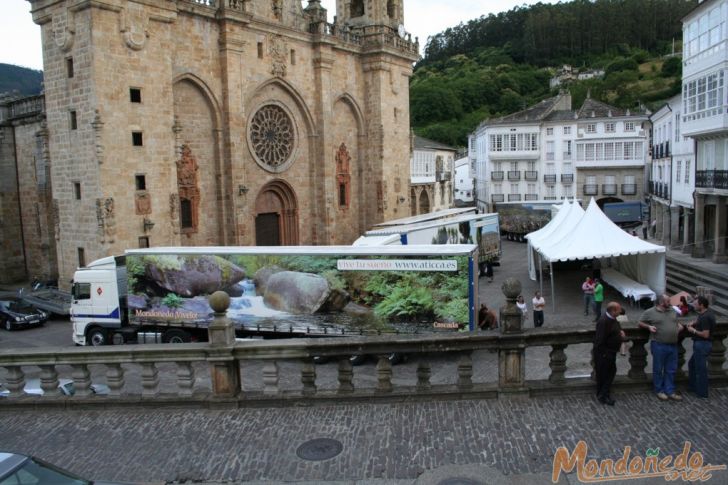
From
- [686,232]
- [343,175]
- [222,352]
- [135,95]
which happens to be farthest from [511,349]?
[343,175]

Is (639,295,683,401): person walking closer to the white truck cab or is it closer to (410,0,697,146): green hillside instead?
the white truck cab

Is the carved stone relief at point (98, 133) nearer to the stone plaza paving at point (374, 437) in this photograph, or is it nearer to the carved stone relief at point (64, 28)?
the carved stone relief at point (64, 28)

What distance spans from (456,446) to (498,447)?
1.61ft

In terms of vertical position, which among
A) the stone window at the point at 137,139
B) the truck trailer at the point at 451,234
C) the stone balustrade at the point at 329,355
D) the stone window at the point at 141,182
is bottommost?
the stone balustrade at the point at 329,355

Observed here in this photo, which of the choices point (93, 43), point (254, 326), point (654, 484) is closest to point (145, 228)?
point (93, 43)

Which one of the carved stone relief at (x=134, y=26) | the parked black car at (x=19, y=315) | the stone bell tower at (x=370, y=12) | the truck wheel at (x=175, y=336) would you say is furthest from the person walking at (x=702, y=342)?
the stone bell tower at (x=370, y=12)

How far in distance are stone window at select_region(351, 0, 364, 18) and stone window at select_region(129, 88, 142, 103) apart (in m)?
18.5

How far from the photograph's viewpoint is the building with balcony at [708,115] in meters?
23.3

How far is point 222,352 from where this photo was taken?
816 cm

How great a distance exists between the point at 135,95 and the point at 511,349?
722 inches

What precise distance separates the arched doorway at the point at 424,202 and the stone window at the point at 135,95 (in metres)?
35.3

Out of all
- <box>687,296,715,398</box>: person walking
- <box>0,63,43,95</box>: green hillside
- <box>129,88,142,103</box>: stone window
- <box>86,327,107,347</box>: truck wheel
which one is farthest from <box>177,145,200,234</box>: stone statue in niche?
<box>0,63,43,95</box>: green hillside

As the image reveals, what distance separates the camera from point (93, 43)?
20.0m

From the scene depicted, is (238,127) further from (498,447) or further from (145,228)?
(498,447)
